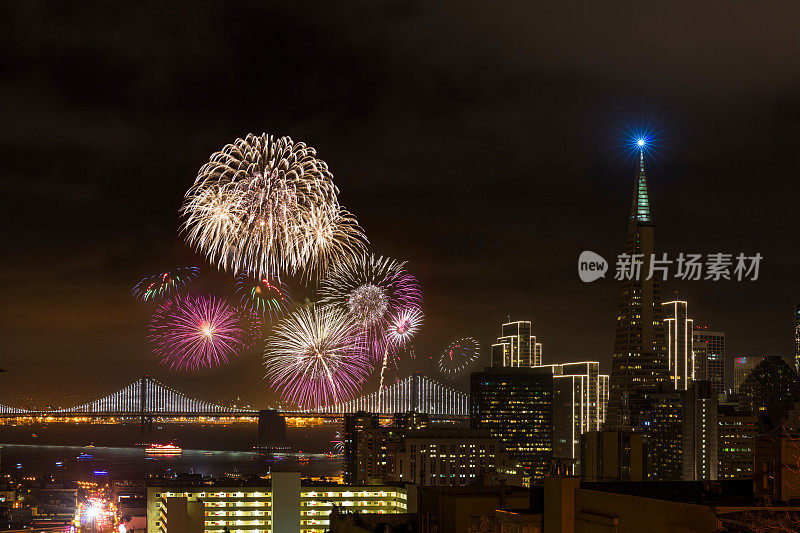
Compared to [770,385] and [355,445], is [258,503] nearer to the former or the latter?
[355,445]

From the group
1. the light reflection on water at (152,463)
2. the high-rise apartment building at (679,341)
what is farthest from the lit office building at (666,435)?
the high-rise apartment building at (679,341)

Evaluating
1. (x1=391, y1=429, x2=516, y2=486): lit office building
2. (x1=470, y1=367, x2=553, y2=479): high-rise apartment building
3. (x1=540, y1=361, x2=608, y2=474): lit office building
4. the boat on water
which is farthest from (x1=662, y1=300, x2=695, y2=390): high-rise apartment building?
the boat on water

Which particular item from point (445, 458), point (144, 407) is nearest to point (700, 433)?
point (445, 458)

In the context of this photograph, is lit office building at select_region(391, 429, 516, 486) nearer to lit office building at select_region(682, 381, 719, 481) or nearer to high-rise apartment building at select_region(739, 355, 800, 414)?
lit office building at select_region(682, 381, 719, 481)

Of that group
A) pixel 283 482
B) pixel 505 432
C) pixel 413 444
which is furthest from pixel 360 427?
pixel 283 482

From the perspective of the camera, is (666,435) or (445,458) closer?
(445,458)

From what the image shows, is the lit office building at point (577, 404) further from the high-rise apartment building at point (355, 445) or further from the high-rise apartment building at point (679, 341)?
the high-rise apartment building at point (355, 445)
